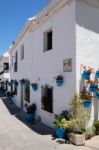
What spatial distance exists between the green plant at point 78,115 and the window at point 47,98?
316 centimetres

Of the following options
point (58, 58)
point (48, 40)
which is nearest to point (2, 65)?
point (48, 40)

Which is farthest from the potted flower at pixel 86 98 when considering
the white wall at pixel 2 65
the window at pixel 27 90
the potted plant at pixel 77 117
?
the white wall at pixel 2 65

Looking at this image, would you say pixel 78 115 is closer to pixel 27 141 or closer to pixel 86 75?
pixel 86 75

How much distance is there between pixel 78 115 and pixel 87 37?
138 inches

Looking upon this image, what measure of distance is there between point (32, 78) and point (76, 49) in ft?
21.6

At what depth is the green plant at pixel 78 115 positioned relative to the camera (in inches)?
412

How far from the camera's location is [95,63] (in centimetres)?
1162

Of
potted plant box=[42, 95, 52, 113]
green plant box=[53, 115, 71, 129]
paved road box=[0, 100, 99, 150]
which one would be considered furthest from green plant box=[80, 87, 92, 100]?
potted plant box=[42, 95, 52, 113]

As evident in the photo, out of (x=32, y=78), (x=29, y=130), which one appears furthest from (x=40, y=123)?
(x=32, y=78)

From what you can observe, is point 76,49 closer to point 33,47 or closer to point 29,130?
point 29,130

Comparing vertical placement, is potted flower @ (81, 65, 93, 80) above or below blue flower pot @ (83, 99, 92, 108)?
above

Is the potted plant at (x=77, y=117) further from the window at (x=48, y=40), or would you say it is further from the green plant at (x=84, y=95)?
the window at (x=48, y=40)

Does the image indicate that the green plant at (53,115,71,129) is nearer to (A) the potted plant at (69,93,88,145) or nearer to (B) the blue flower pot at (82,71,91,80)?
(A) the potted plant at (69,93,88,145)

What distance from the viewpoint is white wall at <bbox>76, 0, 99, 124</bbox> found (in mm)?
11227
